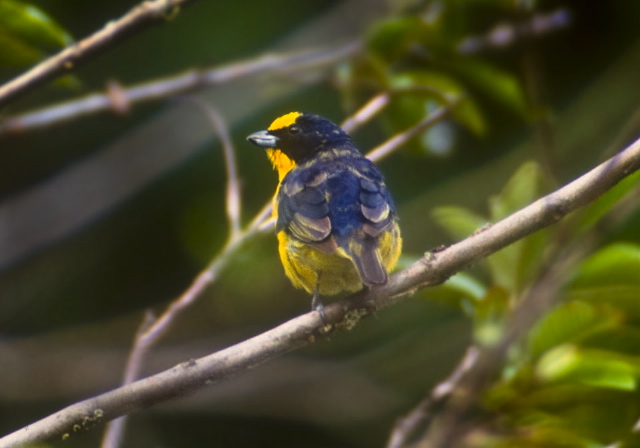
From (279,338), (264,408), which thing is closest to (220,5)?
(264,408)

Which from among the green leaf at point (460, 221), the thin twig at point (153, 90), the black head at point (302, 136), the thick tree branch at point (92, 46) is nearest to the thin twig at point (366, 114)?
the black head at point (302, 136)

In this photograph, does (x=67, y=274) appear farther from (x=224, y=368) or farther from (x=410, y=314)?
(x=224, y=368)

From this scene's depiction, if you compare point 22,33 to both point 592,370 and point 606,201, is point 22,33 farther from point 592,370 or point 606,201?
point 592,370

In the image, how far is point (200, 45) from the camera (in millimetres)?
5641

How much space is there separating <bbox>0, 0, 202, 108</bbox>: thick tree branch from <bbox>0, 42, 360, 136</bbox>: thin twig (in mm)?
1237

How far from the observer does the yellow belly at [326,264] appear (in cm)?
329

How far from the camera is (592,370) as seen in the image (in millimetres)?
2879

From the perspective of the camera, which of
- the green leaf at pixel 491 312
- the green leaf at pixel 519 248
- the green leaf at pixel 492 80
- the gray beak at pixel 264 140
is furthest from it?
the green leaf at pixel 492 80

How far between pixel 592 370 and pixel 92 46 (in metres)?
2.01

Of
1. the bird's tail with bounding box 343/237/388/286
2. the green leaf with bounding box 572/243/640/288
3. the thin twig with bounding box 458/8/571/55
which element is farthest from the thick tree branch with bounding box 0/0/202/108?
the thin twig with bounding box 458/8/571/55

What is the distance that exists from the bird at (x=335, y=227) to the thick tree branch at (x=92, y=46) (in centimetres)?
94

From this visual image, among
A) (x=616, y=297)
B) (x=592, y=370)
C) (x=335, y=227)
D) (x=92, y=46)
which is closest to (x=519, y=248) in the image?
(x=616, y=297)

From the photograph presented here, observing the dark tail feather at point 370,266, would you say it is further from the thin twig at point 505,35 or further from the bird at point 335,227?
the thin twig at point 505,35

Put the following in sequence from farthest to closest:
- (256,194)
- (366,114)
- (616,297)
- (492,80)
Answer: (256,194) < (492,80) < (366,114) < (616,297)
